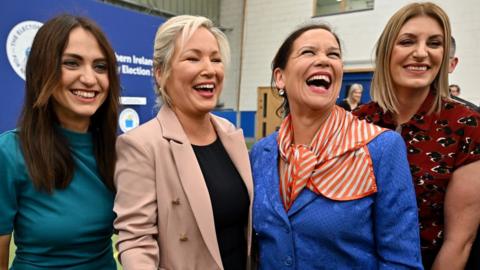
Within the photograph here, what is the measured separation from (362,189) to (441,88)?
0.56m

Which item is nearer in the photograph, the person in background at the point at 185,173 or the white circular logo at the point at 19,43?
the person in background at the point at 185,173

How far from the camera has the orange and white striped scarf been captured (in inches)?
47.5

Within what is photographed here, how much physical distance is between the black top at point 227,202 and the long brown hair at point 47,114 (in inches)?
16.0

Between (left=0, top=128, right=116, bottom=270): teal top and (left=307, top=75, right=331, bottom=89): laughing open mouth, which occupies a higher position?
(left=307, top=75, right=331, bottom=89): laughing open mouth

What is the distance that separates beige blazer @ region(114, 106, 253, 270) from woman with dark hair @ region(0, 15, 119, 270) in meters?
0.24

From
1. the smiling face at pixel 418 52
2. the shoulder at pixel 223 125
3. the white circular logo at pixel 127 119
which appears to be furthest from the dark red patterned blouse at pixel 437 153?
the white circular logo at pixel 127 119

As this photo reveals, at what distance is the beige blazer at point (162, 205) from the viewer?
46.8 inches

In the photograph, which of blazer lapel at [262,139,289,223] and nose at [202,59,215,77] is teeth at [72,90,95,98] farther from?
blazer lapel at [262,139,289,223]

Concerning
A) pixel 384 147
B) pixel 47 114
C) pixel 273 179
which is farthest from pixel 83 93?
pixel 384 147

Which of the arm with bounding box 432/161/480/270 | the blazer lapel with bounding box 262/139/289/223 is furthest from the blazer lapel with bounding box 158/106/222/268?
the arm with bounding box 432/161/480/270

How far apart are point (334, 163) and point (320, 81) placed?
0.33 m

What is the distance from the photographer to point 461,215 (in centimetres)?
129

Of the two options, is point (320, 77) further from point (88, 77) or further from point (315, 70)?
point (88, 77)

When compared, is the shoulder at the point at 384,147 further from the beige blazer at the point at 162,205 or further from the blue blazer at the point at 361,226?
the beige blazer at the point at 162,205
